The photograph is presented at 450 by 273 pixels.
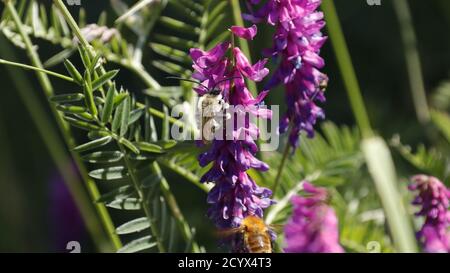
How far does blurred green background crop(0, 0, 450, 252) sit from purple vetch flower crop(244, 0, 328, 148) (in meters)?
1.14

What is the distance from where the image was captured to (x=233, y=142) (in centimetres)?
121

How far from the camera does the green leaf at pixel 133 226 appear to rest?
1370mm

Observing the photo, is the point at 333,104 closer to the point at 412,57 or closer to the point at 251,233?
the point at 412,57

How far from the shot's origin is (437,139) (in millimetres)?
2357

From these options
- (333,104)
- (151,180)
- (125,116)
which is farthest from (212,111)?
(333,104)

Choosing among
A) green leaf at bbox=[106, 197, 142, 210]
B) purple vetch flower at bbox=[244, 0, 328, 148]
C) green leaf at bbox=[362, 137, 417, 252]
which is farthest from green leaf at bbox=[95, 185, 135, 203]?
green leaf at bbox=[362, 137, 417, 252]

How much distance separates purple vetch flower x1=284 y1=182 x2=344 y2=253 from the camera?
4.37 ft

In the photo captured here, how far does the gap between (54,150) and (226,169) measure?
1.01m

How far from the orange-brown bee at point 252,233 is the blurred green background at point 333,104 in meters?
1.18

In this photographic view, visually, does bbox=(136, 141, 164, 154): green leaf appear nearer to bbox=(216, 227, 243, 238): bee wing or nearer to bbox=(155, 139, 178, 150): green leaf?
bbox=(155, 139, 178, 150): green leaf

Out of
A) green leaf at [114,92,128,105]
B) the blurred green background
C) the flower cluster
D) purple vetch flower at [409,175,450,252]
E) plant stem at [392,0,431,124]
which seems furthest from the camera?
the blurred green background

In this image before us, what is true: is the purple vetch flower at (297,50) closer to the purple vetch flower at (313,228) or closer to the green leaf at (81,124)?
the purple vetch flower at (313,228)

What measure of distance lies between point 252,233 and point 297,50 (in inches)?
12.3

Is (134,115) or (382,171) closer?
(134,115)
